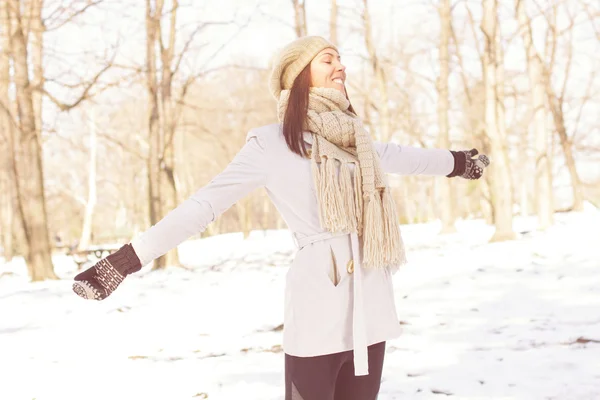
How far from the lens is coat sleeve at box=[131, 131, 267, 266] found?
1854mm

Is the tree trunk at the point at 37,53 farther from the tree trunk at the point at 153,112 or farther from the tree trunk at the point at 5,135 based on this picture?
the tree trunk at the point at 153,112

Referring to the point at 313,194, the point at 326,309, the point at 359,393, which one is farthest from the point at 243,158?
the point at 359,393

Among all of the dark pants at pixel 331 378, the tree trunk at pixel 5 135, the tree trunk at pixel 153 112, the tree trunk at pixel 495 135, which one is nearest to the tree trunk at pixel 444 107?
the tree trunk at pixel 495 135

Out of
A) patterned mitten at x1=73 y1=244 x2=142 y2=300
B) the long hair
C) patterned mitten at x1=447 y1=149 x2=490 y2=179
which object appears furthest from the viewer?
patterned mitten at x1=447 y1=149 x2=490 y2=179

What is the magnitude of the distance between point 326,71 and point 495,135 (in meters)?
11.3

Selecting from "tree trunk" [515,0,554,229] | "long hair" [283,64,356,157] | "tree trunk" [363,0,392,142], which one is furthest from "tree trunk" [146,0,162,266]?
"long hair" [283,64,356,157]

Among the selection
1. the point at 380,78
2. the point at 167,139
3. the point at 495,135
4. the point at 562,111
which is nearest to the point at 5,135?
the point at 167,139

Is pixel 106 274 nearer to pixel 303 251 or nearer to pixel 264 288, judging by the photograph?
pixel 303 251

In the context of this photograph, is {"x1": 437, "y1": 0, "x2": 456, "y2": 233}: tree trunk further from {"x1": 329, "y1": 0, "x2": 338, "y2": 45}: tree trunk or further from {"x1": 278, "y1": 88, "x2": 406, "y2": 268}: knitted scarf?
{"x1": 278, "y1": 88, "x2": 406, "y2": 268}: knitted scarf

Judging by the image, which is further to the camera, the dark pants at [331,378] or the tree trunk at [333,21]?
the tree trunk at [333,21]

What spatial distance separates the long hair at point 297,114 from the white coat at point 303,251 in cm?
3

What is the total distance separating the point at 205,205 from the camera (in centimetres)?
187

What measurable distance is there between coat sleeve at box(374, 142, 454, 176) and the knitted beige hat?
420mm

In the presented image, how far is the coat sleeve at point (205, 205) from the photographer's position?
1.85 meters
